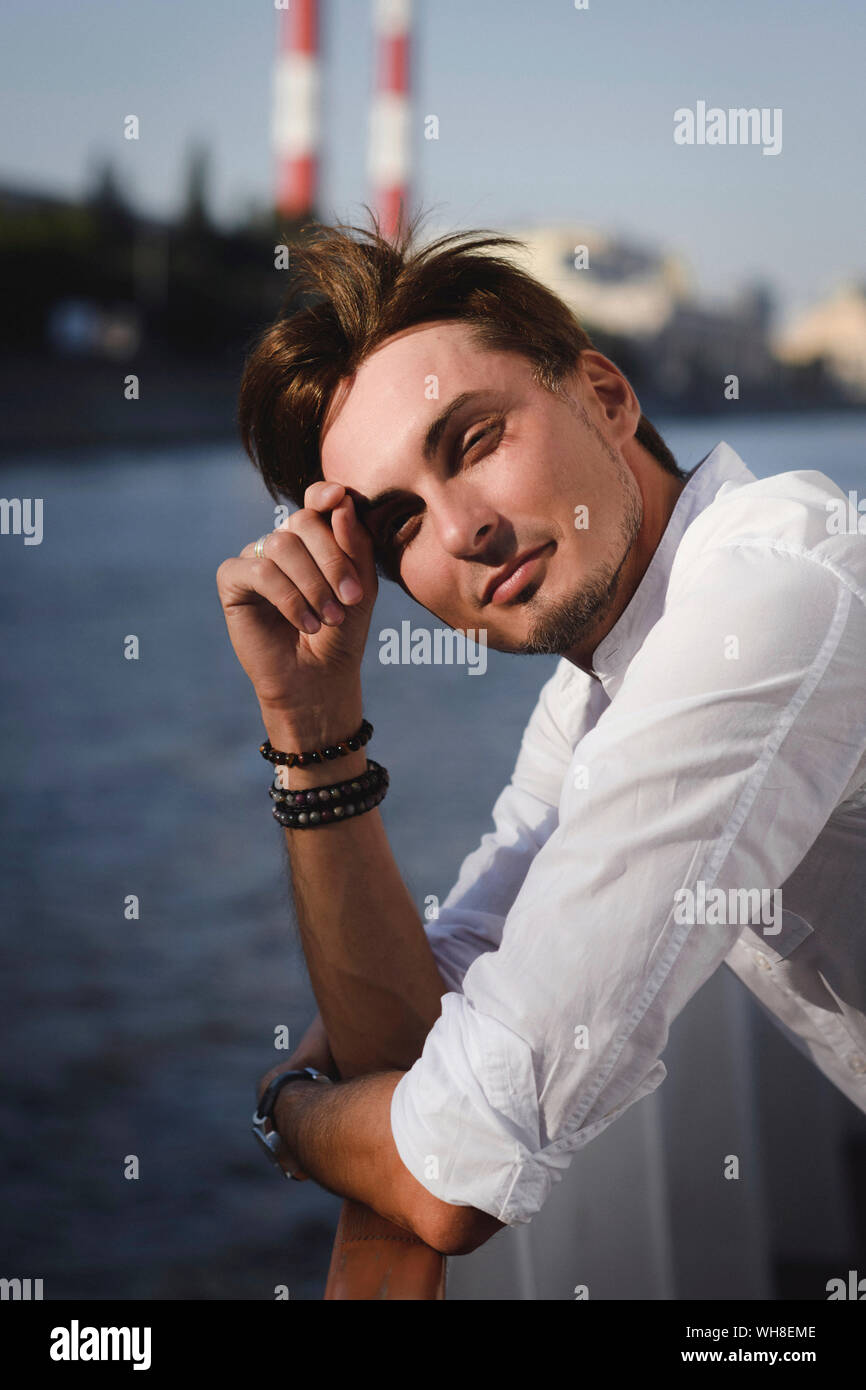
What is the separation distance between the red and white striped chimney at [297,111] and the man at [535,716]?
984 inches

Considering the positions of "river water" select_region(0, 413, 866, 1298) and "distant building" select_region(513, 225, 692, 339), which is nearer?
"river water" select_region(0, 413, 866, 1298)

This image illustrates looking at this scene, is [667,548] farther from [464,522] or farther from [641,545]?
[464,522]

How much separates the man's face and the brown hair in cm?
3

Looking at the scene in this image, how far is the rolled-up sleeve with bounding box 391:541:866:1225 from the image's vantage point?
814mm

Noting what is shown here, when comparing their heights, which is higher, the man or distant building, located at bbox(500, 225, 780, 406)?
distant building, located at bbox(500, 225, 780, 406)

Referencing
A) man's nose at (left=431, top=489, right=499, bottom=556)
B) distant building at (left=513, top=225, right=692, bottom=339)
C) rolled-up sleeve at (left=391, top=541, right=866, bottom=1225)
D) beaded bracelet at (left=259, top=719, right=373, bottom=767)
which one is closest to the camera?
rolled-up sleeve at (left=391, top=541, right=866, bottom=1225)

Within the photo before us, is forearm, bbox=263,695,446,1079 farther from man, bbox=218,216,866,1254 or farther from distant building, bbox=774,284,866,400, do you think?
distant building, bbox=774,284,866,400

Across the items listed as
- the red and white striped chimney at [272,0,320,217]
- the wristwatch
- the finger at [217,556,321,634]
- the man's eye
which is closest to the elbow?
the wristwatch

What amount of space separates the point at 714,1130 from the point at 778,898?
78cm

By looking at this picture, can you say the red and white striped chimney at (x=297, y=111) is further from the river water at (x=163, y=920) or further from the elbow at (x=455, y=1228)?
the elbow at (x=455, y=1228)

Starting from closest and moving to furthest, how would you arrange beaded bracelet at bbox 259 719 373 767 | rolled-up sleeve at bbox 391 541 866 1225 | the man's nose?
1. rolled-up sleeve at bbox 391 541 866 1225
2. the man's nose
3. beaded bracelet at bbox 259 719 373 767

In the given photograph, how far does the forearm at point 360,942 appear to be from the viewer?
1.12 m

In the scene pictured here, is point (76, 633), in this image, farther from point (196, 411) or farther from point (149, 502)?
point (196, 411)

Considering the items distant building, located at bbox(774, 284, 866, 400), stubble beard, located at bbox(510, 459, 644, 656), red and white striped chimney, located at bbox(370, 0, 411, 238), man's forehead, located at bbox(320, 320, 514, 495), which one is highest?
red and white striped chimney, located at bbox(370, 0, 411, 238)
